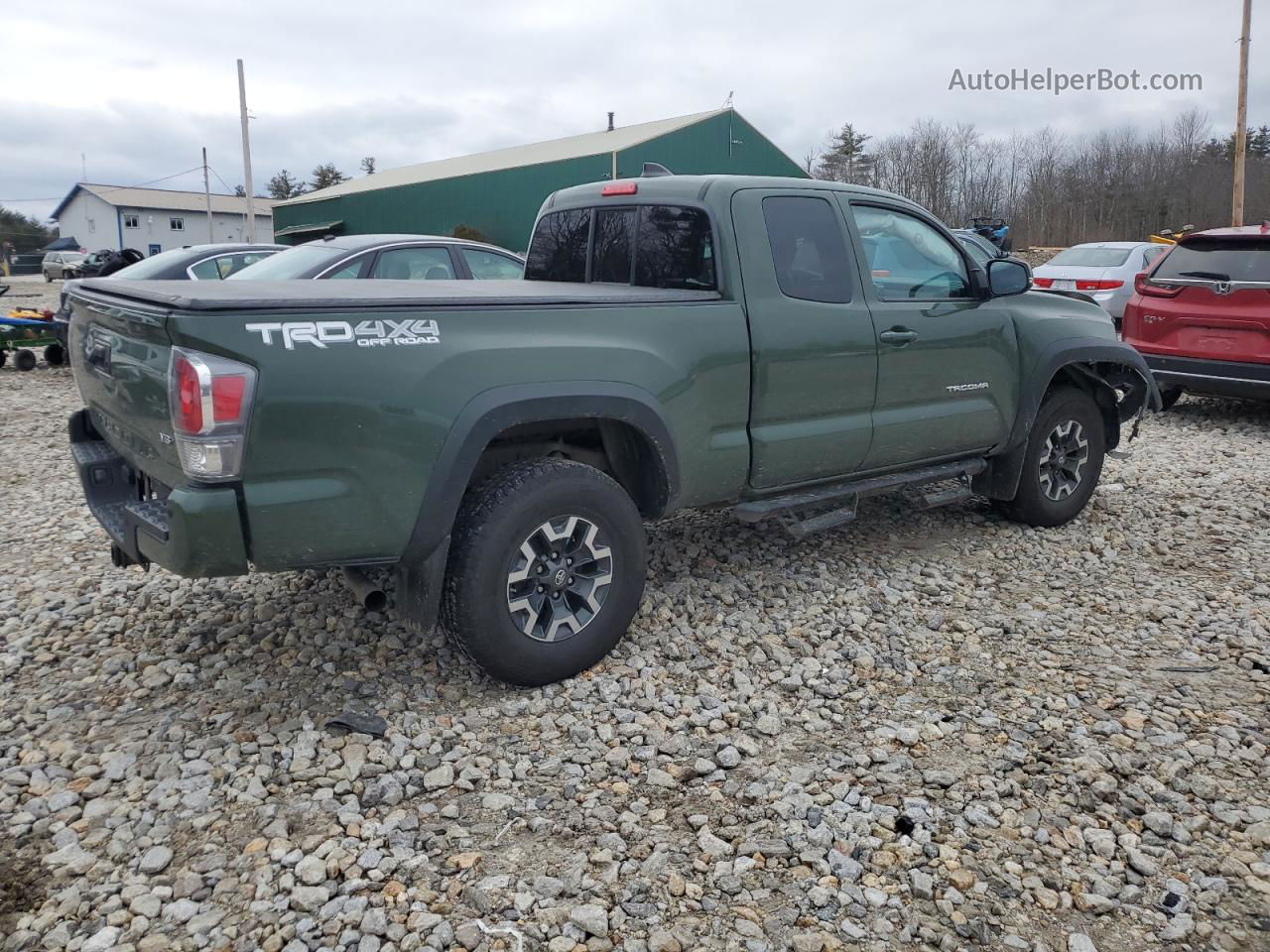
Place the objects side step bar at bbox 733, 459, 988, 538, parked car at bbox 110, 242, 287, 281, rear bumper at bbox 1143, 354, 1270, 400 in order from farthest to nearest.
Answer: parked car at bbox 110, 242, 287, 281, rear bumper at bbox 1143, 354, 1270, 400, side step bar at bbox 733, 459, 988, 538

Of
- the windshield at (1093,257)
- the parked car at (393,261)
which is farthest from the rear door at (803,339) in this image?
the windshield at (1093,257)

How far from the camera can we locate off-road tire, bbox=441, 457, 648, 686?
11.7 feet

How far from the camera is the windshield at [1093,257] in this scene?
1465cm

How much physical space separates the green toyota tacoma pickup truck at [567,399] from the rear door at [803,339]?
0.01m

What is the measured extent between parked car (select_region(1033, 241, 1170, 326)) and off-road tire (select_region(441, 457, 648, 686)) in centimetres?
1157

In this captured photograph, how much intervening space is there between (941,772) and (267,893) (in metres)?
2.13

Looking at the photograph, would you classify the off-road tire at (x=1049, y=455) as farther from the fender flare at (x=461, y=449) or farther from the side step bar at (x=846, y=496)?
the fender flare at (x=461, y=449)

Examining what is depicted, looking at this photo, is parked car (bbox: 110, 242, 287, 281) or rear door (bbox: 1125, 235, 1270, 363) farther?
parked car (bbox: 110, 242, 287, 281)

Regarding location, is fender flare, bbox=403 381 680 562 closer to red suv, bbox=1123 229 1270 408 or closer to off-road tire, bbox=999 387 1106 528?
off-road tire, bbox=999 387 1106 528

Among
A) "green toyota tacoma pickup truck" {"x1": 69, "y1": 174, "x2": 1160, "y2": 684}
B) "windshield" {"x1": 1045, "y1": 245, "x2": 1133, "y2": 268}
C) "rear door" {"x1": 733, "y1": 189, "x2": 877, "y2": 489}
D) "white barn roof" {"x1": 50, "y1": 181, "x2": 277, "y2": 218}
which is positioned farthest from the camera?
"white barn roof" {"x1": 50, "y1": 181, "x2": 277, "y2": 218}

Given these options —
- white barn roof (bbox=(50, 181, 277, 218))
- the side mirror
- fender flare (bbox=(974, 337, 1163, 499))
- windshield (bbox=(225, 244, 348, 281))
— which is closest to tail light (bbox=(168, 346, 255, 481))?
the side mirror

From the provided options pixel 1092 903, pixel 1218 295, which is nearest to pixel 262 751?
pixel 1092 903

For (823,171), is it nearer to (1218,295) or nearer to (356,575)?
(1218,295)

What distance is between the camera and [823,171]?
57.9 metres
